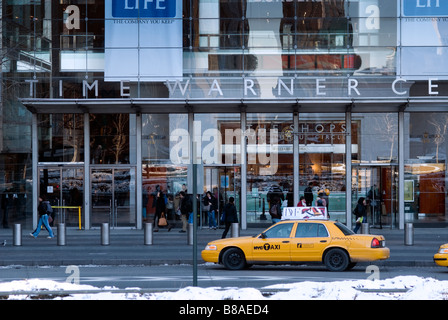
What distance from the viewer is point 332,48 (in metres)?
30.5

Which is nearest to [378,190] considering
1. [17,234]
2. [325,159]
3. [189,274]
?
[325,159]

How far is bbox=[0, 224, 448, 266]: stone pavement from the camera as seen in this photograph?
19453mm

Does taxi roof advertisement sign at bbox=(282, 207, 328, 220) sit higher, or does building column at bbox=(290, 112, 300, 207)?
building column at bbox=(290, 112, 300, 207)

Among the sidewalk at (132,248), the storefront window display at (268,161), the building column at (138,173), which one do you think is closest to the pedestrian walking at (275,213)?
the sidewalk at (132,248)

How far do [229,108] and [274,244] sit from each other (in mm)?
14290

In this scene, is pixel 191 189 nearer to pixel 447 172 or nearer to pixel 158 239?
pixel 158 239

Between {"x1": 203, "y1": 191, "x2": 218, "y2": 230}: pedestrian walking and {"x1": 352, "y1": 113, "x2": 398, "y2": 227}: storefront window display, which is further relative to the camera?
{"x1": 352, "y1": 113, "x2": 398, "y2": 227}: storefront window display

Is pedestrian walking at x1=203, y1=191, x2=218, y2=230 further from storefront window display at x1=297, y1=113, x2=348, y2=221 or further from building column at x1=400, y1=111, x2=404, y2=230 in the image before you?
Result: building column at x1=400, y1=111, x2=404, y2=230

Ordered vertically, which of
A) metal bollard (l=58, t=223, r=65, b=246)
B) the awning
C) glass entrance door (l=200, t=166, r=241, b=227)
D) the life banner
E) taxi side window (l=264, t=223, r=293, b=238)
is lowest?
metal bollard (l=58, t=223, r=65, b=246)

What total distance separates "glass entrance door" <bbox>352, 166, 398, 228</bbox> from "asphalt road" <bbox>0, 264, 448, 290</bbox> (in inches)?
480

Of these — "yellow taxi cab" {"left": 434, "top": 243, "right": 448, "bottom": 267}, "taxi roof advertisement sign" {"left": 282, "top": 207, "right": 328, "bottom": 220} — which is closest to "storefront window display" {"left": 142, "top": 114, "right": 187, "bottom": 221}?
"taxi roof advertisement sign" {"left": 282, "top": 207, "right": 328, "bottom": 220}

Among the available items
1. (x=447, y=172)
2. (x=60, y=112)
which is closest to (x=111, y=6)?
(x=60, y=112)

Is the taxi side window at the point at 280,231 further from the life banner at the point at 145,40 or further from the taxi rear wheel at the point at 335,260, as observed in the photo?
the life banner at the point at 145,40

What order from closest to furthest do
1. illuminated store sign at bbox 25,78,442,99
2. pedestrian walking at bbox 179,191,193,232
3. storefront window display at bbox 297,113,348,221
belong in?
1. pedestrian walking at bbox 179,191,193,232
2. illuminated store sign at bbox 25,78,442,99
3. storefront window display at bbox 297,113,348,221
